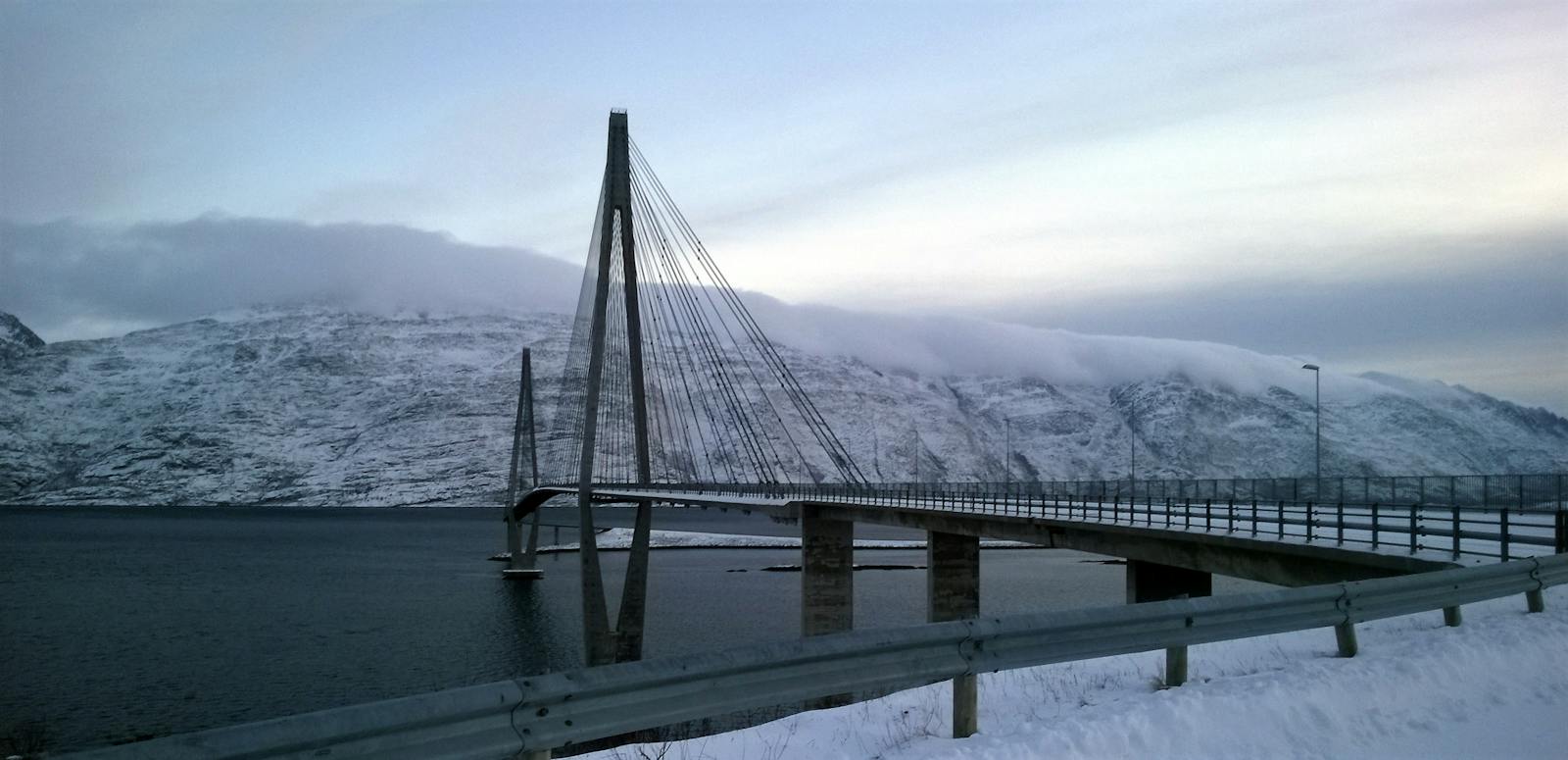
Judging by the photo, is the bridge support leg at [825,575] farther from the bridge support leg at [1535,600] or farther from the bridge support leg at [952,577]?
the bridge support leg at [1535,600]

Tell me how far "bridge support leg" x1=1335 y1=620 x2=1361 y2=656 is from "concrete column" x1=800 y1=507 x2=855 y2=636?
3988 centimetres

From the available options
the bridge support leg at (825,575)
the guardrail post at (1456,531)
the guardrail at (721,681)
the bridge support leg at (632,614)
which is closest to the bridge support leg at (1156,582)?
the guardrail post at (1456,531)

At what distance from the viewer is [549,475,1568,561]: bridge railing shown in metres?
23.4

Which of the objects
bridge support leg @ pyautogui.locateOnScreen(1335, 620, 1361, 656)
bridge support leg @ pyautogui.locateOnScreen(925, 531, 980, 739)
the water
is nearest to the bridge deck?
bridge support leg @ pyautogui.locateOnScreen(925, 531, 980, 739)

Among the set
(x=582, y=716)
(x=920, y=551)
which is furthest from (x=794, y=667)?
(x=920, y=551)

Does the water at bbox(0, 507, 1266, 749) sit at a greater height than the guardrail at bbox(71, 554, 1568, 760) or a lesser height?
lesser

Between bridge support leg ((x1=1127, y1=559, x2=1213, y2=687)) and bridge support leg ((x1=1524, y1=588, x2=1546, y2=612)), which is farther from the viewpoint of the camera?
bridge support leg ((x1=1127, y1=559, x2=1213, y2=687))

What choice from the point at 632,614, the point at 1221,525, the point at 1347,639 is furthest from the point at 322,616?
the point at 1347,639

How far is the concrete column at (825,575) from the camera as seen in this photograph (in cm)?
5284

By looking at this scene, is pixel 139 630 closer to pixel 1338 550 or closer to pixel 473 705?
pixel 1338 550

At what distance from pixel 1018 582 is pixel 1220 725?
251 feet

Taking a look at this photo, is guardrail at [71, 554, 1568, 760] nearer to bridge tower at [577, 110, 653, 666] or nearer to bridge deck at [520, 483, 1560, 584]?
bridge deck at [520, 483, 1560, 584]

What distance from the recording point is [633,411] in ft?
158

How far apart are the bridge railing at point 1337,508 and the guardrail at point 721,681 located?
1307cm
